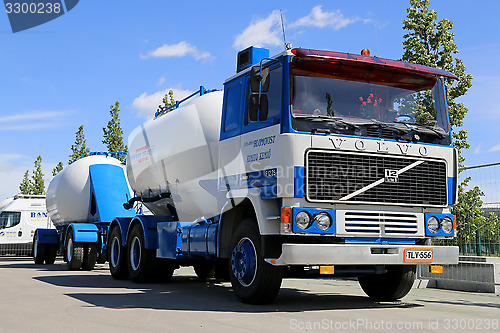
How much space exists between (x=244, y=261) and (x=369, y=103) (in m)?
2.87

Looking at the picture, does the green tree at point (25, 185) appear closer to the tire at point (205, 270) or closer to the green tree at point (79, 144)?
the green tree at point (79, 144)

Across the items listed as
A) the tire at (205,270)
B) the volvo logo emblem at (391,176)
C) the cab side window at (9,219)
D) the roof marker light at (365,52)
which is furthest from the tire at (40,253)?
the volvo logo emblem at (391,176)

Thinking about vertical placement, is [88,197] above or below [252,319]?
above

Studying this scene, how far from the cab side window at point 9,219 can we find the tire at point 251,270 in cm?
1997

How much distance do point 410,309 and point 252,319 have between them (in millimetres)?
2702

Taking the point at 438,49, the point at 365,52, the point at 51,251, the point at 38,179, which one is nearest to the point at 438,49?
the point at 438,49

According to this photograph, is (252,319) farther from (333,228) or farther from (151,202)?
(151,202)

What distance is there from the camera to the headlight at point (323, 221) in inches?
307

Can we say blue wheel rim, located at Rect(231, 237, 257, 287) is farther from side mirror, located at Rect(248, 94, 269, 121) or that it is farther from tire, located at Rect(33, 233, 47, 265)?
tire, located at Rect(33, 233, 47, 265)

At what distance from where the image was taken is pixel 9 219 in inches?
1027

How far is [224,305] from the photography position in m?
8.73

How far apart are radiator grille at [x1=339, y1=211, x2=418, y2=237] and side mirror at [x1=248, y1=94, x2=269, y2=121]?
182 cm

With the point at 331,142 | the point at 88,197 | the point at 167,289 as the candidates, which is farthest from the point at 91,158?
the point at 331,142

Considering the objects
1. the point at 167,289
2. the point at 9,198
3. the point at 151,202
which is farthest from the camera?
the point at 9,198
